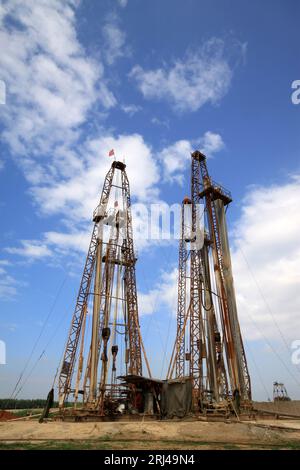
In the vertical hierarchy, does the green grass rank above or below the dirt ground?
below

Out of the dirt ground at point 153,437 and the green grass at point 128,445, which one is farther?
the dirt ground at point 153,437

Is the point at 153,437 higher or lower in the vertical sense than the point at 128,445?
higher

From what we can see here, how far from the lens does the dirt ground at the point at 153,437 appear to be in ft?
54.2

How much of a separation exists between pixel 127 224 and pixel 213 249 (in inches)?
503

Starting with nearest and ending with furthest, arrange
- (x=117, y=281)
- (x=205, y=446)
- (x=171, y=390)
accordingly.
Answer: (x=205, y=446), (x=171, y=390), (x=117, y=281)

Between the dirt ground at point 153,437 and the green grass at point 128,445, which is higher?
the dirt ground at point 153,437

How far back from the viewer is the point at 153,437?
1955cm

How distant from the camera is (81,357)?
141ft

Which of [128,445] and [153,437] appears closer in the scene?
[128,445]

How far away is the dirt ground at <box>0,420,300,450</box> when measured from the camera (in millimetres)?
16508

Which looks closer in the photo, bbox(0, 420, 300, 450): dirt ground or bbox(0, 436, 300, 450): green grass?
bbox(0, 436, 300, 450): green grass

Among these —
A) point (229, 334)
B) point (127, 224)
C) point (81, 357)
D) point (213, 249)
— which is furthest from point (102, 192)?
point (229, 334)
